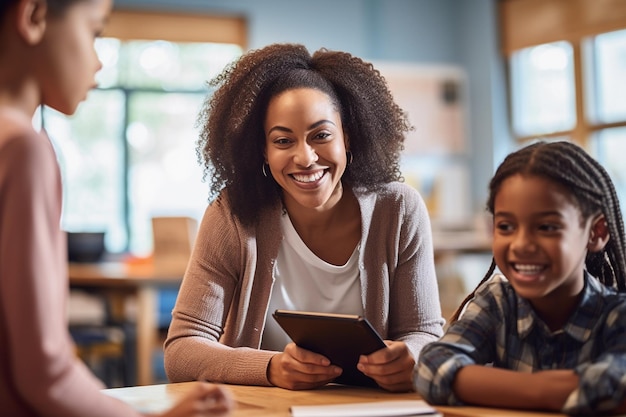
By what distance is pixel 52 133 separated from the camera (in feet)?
22.1

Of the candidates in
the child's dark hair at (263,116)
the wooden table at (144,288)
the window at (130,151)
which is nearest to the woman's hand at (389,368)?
the child's dark hair at (263,116)

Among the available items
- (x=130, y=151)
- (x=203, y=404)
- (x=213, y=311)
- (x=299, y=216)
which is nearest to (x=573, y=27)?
(x=130, y=151)

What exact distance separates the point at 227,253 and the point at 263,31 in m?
5.73

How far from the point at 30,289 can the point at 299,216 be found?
119 centimetres

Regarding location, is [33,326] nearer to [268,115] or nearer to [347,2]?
[268,115]

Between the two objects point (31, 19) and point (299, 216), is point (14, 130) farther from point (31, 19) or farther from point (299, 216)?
point (299, 216)

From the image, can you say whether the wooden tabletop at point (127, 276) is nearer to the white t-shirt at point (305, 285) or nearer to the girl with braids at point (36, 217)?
the white t-shirt at point (305, 285)

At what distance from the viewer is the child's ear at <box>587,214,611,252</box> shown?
130 cm

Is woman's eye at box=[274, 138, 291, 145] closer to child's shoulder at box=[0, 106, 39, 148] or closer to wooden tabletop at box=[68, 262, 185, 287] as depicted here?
child's shoulder at box=[0, 106, 39, 148]

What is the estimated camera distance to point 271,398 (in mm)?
1467

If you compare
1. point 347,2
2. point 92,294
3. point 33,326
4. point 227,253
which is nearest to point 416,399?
point 227,253

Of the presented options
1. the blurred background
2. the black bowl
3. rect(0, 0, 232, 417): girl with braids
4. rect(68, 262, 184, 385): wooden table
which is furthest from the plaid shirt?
the blurred background

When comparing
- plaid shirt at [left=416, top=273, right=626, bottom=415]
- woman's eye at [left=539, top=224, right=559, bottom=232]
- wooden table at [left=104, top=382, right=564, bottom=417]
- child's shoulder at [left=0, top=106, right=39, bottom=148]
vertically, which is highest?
child's shoulder at [left=0, top=106, right=39, bottom=148]

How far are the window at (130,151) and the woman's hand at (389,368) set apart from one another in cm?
548
